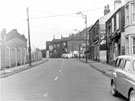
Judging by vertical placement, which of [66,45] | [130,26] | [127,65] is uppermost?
[130,26]

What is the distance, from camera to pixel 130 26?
2359 centimetres

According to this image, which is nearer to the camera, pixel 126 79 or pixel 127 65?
pixel 126 79

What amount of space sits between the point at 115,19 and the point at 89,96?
2123cm

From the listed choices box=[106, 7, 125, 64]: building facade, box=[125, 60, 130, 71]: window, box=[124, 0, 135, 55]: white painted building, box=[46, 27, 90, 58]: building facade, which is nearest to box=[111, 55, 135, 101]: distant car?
box=[125, 60, 130, 71]: window

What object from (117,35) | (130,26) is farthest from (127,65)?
(117,35)

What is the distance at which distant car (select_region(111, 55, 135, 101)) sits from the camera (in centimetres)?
807

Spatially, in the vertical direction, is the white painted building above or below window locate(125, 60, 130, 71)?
above

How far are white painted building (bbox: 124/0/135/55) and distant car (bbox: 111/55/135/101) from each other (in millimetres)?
13328

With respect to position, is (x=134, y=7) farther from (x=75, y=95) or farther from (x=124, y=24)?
(x=75, y=95)

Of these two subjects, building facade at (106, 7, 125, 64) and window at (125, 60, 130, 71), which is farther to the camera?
building facade at (106, 7, 125, 64)

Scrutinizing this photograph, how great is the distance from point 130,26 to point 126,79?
1585 centimetres

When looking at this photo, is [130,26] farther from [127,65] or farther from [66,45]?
[66,45]

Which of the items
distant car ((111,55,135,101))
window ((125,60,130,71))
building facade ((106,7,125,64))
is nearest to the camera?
distant car ((111,55,135,101))

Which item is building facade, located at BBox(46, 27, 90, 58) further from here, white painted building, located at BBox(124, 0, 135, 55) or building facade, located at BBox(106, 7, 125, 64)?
white painted building, located at BBox(124, 0, 135, 55)
